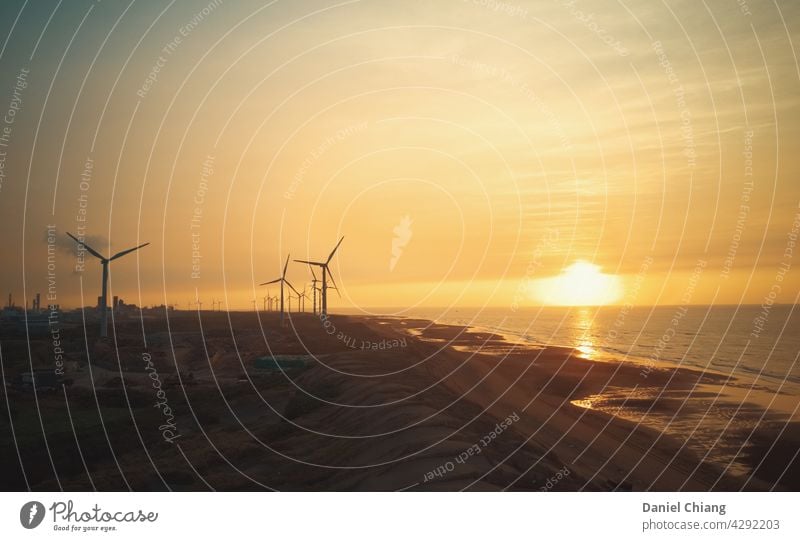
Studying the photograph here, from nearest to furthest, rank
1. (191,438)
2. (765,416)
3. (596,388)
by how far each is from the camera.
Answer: (191,438) < (765,416) < (596,388)

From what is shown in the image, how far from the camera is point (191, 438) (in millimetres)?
36031

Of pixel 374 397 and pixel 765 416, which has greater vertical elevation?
pixel 374 397

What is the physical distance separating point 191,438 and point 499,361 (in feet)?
202

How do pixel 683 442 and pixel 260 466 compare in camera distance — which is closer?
pixel 260 466

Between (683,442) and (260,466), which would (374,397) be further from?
(683,442)

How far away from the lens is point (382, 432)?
114 ft

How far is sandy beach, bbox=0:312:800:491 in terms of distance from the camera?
95.0 ft

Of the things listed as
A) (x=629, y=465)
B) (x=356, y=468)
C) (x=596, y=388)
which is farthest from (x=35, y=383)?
(x=596, y=388)

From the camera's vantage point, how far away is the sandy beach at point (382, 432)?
29.0 meters
